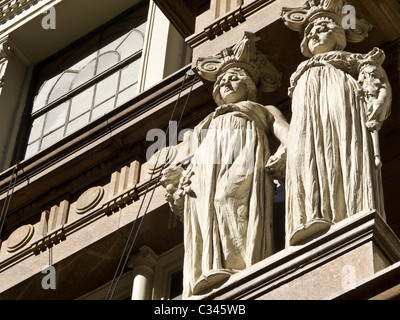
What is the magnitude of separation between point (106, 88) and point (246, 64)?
5143 millimetres

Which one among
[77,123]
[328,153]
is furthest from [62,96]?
[328,153]

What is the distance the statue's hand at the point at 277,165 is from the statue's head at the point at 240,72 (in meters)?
1.11

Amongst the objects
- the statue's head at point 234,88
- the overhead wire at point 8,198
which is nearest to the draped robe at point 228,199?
the statue's head at point 234,88

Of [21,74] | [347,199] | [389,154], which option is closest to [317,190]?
[347,199]

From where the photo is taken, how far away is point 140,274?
49.0 ft

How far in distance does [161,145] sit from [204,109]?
2.03 feet

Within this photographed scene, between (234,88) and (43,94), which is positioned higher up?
(43,94)

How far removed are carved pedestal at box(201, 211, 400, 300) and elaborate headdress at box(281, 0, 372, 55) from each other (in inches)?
105

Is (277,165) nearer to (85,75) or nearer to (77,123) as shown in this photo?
(77,123)

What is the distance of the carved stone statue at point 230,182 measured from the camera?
1221 cm

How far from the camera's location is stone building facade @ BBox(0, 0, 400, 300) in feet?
37.6

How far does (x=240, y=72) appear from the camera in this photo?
1392cm

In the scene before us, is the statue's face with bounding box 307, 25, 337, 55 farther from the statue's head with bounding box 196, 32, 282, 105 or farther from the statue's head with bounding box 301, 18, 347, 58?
the statue's head with bounding box 196, 32, 282, 105

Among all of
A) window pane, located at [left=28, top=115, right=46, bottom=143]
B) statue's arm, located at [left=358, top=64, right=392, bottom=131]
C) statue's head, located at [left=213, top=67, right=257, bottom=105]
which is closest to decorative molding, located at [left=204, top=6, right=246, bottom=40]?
statue's head, located at [left=213, top=67, right=257, bottom=105]
